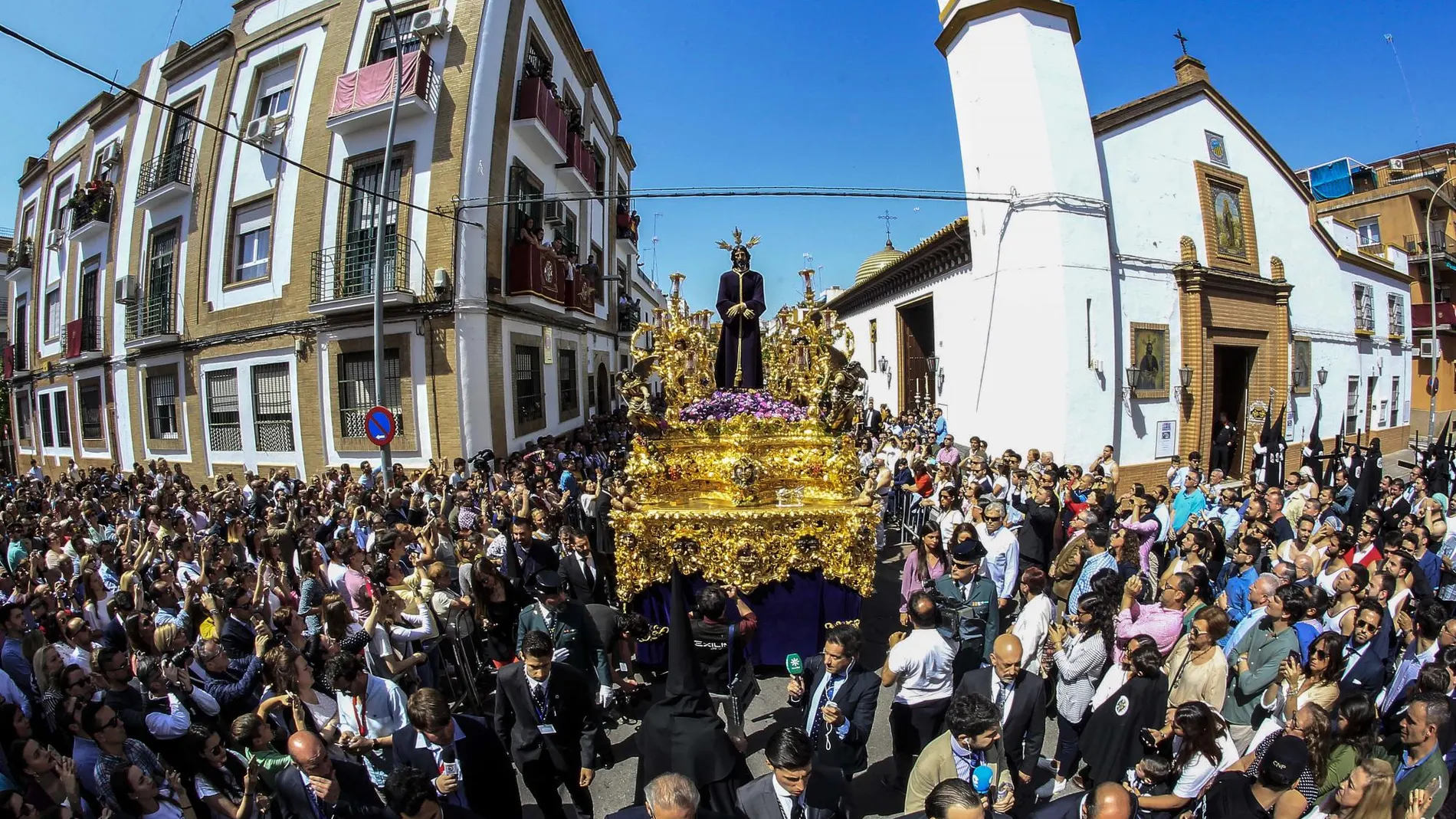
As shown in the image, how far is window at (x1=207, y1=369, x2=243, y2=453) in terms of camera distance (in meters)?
15.3

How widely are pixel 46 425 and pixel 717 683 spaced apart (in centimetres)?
2985

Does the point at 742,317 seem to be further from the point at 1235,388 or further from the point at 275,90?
the point at 1235,388

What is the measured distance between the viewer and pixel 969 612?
512 centimetres

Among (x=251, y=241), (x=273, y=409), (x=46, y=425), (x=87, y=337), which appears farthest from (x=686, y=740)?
(x=46, y=425)

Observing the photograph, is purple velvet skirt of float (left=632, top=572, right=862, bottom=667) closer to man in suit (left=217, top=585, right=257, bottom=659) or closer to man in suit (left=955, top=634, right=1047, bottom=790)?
man in suit (left=955, top=634, right=1047, bottom=790)

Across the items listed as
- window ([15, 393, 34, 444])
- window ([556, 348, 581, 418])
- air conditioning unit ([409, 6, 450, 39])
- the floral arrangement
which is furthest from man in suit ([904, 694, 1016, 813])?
window ([15, 393, 34, 444])

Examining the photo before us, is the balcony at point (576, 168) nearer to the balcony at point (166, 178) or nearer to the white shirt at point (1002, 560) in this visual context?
the balcony at point (166, 178)

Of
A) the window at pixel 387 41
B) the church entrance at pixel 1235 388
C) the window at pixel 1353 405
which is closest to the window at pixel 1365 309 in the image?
the window at pixel 1353 405

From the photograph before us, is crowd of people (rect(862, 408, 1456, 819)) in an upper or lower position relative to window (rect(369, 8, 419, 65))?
lower

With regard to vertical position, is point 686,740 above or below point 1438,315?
below

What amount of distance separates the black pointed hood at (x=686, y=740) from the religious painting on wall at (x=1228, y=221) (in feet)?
54.7

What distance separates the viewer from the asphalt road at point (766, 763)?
4.61m

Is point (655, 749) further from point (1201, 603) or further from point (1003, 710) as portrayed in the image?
point (1201, 603)

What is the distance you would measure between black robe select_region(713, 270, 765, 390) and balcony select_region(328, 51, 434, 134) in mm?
8250
